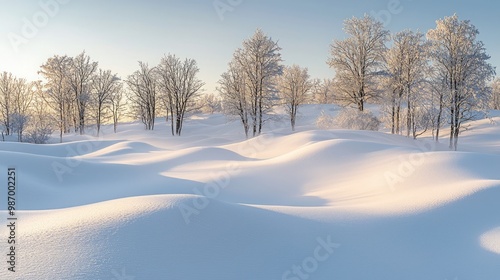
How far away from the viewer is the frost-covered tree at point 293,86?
43125mm

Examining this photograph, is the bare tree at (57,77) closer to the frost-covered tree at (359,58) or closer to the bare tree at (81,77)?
the bare tree at (81,77)

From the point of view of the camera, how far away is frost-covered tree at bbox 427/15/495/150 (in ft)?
70.4

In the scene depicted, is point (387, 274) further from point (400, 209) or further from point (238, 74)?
point (238, 74)

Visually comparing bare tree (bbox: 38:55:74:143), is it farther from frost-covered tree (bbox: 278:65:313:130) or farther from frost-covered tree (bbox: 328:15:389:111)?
frost-covered tree (bbox: 328:15:389:111)

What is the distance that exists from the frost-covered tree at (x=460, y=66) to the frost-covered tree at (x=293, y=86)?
21.6 metres

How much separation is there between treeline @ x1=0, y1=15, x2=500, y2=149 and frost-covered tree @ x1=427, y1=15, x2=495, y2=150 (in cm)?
6

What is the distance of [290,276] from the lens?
4422 millimetres

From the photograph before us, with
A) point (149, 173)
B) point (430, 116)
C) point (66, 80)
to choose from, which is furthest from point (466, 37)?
point (66, 80)

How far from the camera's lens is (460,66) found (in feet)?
71.9

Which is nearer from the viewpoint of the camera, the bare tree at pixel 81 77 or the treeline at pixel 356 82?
the treeline at pixel 356 82
